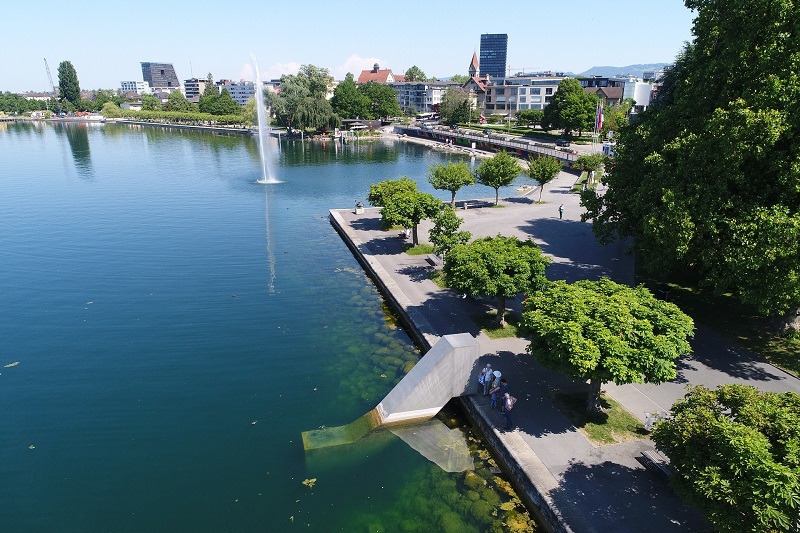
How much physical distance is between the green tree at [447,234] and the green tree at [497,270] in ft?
12.0

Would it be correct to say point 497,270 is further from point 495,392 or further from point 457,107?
point 457,107

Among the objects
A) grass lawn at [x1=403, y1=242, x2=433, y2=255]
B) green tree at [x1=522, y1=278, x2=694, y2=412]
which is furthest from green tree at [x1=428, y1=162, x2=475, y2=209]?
green tree at [x1=522, y1=278, x2=694, y2=412]

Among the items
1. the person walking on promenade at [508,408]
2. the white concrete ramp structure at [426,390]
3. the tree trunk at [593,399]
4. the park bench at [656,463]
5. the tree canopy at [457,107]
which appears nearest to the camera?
the park bench at [656,463]

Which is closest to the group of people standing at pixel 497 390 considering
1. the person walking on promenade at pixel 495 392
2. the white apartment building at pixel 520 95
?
the person walking on promenade at pixel 495 392

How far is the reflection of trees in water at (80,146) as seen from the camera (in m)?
70.4

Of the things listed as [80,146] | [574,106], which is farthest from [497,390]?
[80,146]

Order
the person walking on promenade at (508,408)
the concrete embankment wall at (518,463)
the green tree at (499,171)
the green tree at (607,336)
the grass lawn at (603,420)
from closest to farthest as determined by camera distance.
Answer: the concrete embankment wall at (518,463), the green tree at (607,336), the grass lawn at (603,420), the person walking on promenade at (508,408), the green tree at (499,171)

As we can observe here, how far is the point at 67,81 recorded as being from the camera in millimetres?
171000

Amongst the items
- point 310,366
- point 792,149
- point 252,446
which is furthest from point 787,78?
point 252,446

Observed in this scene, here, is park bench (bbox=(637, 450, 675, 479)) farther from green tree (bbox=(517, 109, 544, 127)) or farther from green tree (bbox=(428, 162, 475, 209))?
green tree (bbox=(517, 109, 544, 127))

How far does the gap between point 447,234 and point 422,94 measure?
151 m

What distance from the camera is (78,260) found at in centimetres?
3347

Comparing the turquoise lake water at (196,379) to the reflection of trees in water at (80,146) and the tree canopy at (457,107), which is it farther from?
the tree canopy at (457,107)

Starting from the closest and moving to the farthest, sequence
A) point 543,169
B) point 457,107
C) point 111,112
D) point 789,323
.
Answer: point 789,323, point 543,169, point 457,107, point 111,112
